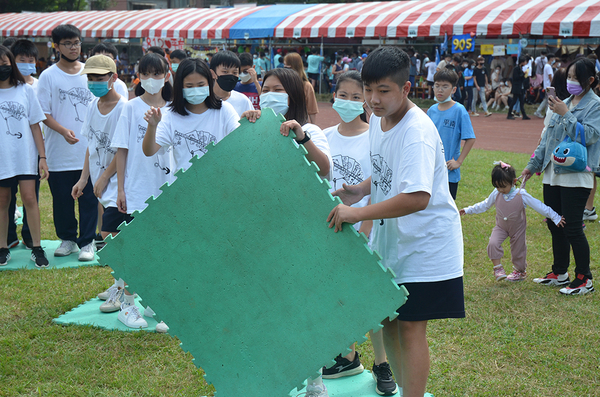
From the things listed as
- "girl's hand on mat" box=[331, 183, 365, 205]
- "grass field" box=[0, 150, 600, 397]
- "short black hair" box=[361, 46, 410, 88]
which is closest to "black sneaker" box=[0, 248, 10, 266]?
"grass field" box=[0, 150, 600, 397]

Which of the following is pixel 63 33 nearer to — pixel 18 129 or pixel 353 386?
pixel 18 129

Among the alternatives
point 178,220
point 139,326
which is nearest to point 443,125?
point 139,326

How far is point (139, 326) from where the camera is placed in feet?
13.6

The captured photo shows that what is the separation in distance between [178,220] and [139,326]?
1956mm

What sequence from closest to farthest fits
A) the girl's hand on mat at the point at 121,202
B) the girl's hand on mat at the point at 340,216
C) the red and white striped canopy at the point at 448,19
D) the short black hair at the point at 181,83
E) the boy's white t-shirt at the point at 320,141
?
the girl's hand on mat at the point at 340,216 < the boy's white t-shirt at the point at 320,141 < the short black hair at the point at 181,83 < the girl's hand on mat at the point at 121,202 < the red and white striped canopy at the point at 448,19

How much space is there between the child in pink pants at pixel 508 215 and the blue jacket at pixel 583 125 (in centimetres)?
35

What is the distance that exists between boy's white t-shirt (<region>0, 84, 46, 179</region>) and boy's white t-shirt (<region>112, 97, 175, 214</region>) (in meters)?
1.70

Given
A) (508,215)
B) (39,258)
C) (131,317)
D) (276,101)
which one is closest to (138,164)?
(131,317)

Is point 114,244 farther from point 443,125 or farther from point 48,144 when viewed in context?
→ point 443,125

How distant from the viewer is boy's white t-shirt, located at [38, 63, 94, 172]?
215 inches

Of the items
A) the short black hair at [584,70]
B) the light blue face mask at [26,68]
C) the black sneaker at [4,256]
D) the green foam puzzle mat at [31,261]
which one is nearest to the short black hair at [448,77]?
the short black hair at [584,70]

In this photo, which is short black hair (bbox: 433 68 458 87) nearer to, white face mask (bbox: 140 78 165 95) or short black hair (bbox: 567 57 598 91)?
short black hair (bbox: 567 57 598 91)

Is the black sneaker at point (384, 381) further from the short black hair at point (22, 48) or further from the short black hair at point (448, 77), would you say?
the short black hair at point (22, 48)

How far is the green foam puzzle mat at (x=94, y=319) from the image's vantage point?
417 cm
